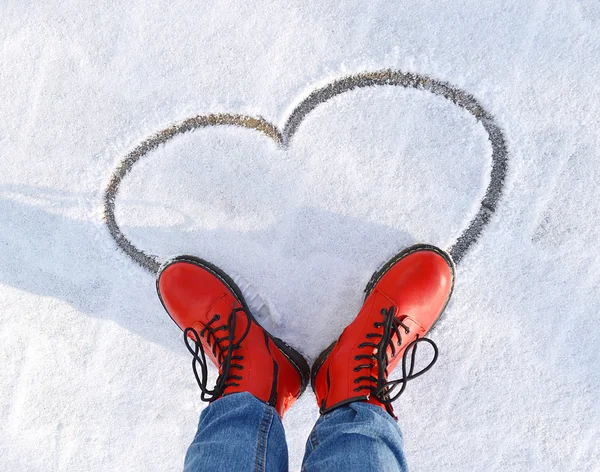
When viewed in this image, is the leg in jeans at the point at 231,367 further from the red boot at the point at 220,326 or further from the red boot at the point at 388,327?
the red boot at the point at 388,327

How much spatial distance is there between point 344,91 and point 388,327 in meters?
0.57

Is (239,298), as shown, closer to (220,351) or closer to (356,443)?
(220,351)

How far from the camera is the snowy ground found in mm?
1079

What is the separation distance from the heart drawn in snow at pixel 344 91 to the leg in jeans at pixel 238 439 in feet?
1.36

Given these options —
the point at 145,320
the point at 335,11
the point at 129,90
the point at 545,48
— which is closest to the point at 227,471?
the point at 145,320

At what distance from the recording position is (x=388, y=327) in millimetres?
1038

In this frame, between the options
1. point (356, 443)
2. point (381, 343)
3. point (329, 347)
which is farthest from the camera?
point (329, 347)

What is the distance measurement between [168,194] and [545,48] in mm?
974

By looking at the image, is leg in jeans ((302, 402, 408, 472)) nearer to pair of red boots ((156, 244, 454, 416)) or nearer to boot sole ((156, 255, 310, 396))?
pair of red boots ((156, 244, 454, 416))

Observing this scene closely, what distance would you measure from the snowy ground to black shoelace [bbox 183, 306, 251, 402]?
11cm

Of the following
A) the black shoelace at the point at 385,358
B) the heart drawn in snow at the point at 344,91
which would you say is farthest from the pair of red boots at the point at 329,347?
the heart drawn in snow at the point at 344,91

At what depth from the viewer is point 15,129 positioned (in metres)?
1.15

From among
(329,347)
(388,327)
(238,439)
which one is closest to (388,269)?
(388,327)

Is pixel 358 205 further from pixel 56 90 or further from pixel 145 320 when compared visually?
pixel 56 90
